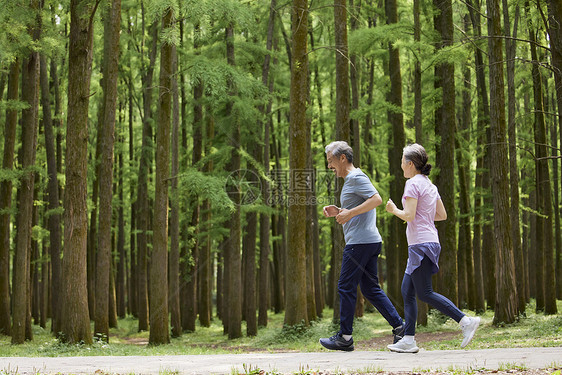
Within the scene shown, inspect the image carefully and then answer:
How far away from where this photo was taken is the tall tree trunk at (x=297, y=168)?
12703 mm

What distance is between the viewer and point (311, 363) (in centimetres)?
542

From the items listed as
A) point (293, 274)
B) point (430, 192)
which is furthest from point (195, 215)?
point (430, 192)

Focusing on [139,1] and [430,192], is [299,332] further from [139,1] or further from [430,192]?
[139,1]

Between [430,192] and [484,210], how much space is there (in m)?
15.2

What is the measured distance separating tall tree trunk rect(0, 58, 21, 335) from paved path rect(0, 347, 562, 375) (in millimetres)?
11731

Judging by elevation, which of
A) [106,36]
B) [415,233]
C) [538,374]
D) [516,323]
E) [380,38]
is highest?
[106,36]

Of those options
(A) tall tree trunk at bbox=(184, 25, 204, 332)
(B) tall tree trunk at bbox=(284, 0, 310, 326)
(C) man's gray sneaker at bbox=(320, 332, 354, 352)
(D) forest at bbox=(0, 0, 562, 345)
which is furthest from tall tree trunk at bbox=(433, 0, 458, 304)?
(C) man's gray sneaker at bbox=(320, 332, 354, 352)

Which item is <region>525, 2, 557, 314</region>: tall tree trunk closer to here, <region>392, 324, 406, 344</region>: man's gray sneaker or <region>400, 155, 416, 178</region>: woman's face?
<region>400, 155, 416, 178</region>: woman's face

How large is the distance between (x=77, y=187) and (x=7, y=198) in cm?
756

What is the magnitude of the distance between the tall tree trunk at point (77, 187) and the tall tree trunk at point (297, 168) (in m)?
4.28

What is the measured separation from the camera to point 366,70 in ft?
86.8

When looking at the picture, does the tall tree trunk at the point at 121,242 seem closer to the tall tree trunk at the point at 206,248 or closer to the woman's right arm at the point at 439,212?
the tall tree trunk at the point at 206,248

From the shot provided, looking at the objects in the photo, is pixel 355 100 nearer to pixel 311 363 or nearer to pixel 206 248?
pixel 206 248
